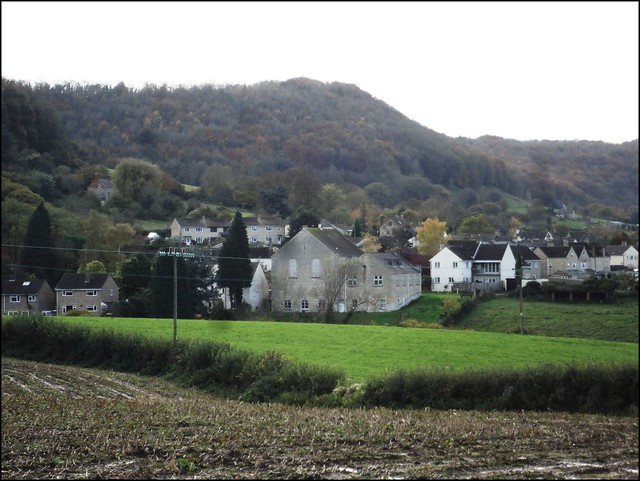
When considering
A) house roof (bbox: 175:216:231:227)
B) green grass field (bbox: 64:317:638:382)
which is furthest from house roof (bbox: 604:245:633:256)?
house roof (bbox: 175:216:231:227)

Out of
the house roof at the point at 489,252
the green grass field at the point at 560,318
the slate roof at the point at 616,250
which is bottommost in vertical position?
the green grass field at the point at 560,318

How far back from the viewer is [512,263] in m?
19.9

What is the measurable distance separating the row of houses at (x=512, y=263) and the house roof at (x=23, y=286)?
35.0 ft

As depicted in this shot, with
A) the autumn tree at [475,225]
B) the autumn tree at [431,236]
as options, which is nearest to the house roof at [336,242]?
the autumn tree at [431,236]

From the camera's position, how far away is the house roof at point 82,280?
55.4ft

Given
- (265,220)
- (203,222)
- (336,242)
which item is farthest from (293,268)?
(203,222)

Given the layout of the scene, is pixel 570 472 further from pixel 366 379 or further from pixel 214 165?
pixel 214 165

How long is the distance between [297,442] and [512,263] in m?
12.2

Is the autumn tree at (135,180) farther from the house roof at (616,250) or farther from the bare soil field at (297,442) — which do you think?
the house roof at (616,250)

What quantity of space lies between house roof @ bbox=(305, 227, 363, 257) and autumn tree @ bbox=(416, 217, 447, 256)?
3.07 meters

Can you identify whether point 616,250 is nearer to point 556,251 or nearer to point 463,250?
point 556,251

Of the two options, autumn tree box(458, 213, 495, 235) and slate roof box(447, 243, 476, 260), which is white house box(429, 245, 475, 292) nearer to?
slate roof box(447, 243, 476, 260)

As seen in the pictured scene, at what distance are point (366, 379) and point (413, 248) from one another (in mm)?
9152

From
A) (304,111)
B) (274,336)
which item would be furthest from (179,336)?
(304,111)
